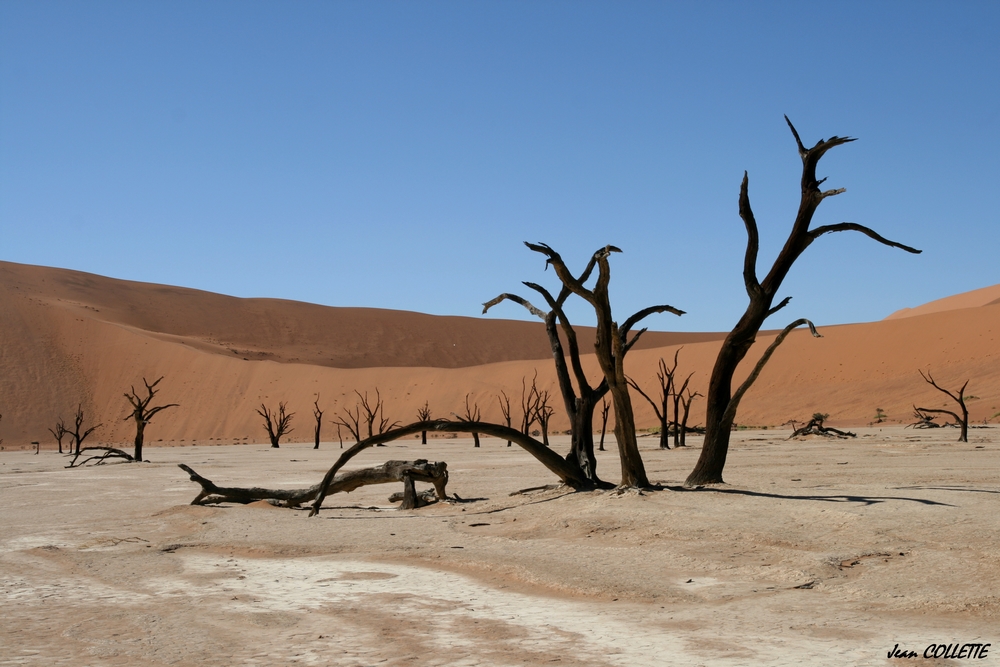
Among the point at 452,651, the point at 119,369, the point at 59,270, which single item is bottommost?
the point at 452,651

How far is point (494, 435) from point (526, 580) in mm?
3670

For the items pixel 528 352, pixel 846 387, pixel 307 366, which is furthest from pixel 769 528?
pixel 528 352

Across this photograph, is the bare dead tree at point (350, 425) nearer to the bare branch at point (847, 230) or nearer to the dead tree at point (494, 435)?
the dead tree at point (494, 435)

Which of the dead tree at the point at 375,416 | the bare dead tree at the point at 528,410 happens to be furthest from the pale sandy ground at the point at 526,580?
the dead tree at the point at 375,416

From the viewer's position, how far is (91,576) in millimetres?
6965

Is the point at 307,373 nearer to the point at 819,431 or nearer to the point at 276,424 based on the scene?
the point at 276,424

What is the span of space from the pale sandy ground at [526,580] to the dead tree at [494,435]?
24 cm

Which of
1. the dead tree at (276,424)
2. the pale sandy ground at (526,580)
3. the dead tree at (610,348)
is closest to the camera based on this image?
the pale sandy ground at (526,580)

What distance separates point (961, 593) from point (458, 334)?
103m

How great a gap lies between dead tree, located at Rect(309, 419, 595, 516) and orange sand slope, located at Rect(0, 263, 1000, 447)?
3196 cm

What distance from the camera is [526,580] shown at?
Result: 21.2 ft

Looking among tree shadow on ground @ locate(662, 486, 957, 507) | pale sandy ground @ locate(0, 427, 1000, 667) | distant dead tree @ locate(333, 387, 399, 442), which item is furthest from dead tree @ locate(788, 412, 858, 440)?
tree shadow on ground @ locate(662, 486, 957, 507)

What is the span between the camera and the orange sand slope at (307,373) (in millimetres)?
46969

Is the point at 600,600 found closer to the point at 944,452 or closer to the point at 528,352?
the point at 944,452
